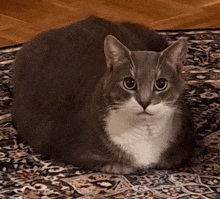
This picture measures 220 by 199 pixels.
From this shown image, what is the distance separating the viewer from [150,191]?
1996mm

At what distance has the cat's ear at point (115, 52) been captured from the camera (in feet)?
6.35

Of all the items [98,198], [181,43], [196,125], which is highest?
[181,43]

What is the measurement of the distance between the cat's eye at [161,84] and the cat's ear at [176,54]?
0.07 metres

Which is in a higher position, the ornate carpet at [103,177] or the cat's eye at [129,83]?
the cat's eye at [129,83]

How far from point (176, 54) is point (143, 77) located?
0.48ft

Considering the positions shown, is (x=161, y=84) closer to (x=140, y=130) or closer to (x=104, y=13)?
(x=140, y=130)

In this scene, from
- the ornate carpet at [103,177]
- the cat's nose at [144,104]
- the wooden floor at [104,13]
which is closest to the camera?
the cat's nose at [144,104]

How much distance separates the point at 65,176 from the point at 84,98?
0.28m

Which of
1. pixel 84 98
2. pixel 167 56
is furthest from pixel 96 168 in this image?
pixel 167 56

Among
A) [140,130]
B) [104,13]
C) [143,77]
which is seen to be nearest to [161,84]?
[143,77]

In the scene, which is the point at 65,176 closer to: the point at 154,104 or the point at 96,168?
the point at 96,168

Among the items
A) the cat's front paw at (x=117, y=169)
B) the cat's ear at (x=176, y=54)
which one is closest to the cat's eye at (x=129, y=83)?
the cat's ear at (x=176, y=54)

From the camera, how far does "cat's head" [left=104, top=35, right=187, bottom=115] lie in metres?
1.89

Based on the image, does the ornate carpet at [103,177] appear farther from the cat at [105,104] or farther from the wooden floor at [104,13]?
the wooden floor at [104,13]
